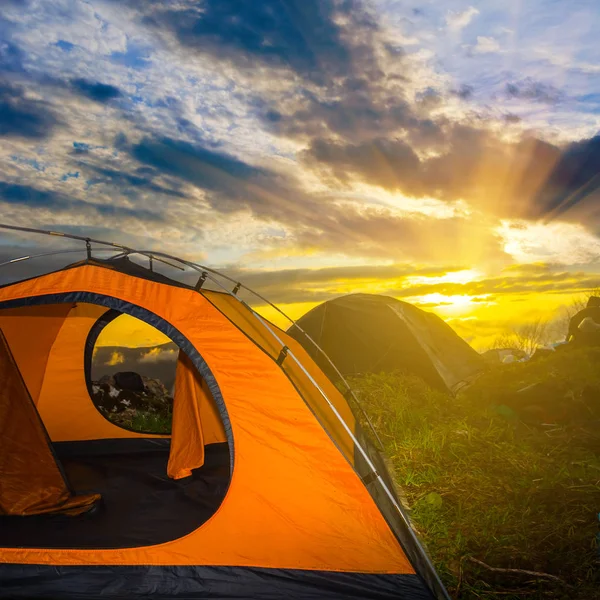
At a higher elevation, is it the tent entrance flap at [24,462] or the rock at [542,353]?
the rock at [542,353]

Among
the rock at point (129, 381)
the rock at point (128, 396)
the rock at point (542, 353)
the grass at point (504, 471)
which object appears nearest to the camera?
the grass at point (504, 471)

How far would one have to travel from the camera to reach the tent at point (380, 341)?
9.20 meters

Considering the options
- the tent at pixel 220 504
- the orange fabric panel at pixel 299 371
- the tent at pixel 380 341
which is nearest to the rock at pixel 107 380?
the tent at pixel 380 341

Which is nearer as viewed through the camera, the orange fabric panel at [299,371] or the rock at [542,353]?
the orange fabric panel at [299,371]

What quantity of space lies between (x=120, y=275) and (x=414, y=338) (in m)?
5.93

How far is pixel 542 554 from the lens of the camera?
434 cm

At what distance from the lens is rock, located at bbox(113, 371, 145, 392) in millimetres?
8781

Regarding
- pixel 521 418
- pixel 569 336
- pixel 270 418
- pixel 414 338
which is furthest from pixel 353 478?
pixel 569 336

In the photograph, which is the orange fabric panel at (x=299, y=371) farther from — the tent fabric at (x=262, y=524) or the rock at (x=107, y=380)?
the rock at (x=107, y=380)

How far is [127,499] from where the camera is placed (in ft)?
17.0

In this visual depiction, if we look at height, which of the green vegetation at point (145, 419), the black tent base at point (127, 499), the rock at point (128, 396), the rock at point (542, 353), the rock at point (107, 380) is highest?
the rock at point (542, 353)

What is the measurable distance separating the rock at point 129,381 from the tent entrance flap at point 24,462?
3912 mm

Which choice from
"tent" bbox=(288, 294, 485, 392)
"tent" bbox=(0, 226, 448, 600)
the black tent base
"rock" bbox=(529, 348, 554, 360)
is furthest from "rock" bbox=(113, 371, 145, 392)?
"rock" bbox=(529, 348, 554, 360)

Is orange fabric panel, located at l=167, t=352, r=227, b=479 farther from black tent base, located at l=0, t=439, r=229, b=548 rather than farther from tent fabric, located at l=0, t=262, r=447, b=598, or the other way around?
tent fabric, located at l=0, t=262, r=447, b=598
